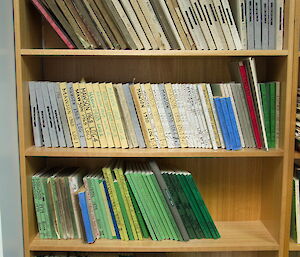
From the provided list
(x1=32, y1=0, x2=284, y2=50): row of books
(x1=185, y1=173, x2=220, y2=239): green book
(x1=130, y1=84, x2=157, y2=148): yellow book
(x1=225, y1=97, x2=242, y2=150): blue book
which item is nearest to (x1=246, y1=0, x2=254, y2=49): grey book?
(x1=32, y1=0, x2=284, y2=50): row of books

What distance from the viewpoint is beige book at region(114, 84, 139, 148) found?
1448 millimetres

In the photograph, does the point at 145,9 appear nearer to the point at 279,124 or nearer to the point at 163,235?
the point at 279,124

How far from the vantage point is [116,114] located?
1.46 m

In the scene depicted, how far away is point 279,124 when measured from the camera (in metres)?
1.45

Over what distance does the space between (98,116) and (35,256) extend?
625 mm

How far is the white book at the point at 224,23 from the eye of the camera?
1419 millimetres

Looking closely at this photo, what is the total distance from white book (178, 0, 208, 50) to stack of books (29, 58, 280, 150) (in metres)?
0.15

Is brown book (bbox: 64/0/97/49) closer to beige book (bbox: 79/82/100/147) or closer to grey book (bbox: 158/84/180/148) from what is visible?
beige book (bbox: 79/82/100/147)

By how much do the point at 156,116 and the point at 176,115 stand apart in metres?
0.08

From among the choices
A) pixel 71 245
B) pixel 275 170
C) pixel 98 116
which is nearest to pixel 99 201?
pixel 71 245

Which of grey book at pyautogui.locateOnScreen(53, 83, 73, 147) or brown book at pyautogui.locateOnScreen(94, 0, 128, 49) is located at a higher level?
brown book at pyautogui.locateOnScreen(94, 0, 128, 49)

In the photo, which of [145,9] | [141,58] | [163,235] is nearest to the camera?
[145,9]

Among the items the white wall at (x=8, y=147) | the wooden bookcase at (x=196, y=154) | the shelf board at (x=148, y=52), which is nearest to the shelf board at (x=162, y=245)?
the wooden bookcase at (x=196, y=154)

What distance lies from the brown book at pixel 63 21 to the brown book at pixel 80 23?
0.12 ft
